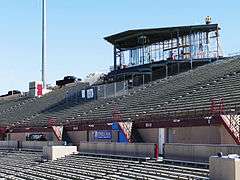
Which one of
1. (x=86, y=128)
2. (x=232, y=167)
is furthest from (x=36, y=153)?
(x=232, y=167)

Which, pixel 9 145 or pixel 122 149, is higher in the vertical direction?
pixel 122 149

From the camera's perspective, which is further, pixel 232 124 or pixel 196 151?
pixel 232 124

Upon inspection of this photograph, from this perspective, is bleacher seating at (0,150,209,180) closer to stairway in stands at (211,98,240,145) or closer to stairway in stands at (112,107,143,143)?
stairway in stands at (112,107,143,143)

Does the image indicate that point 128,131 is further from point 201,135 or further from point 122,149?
point 201,135

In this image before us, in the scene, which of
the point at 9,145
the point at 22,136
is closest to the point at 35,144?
the point at 9,145

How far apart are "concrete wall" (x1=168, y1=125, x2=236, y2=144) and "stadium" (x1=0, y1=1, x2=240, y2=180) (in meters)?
0.04

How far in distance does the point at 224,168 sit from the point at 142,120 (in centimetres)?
1196

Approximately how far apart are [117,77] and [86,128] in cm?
1087

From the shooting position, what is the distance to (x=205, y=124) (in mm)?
19938

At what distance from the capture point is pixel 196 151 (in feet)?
57.3

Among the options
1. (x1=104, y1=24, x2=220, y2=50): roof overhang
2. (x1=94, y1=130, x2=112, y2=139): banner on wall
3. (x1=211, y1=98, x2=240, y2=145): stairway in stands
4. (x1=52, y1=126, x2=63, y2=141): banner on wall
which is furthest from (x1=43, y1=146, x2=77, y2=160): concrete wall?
(x1=104, y1=24, x2=220, y2=50): roof overhang

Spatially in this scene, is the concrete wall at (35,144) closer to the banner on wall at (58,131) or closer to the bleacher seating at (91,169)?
the banner on wall at (58,131)

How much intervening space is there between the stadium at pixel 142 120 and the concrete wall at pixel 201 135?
0.04 meters

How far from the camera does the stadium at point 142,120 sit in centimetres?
1838
